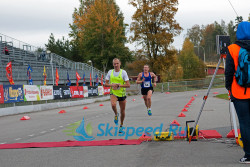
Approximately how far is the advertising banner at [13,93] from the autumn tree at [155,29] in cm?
3119

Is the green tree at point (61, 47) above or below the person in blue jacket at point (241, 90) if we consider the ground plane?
above

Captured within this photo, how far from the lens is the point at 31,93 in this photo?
77.5 ft

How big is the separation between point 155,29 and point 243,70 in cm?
4845

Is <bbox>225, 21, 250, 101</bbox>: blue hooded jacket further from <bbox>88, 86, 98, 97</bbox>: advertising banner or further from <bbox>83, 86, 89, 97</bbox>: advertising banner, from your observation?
<bbox>88, 86, 98, 97</bbox>: advertising banner

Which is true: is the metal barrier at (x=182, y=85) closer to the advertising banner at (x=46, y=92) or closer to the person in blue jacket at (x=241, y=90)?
the advertising banner at (x=46, y=92)

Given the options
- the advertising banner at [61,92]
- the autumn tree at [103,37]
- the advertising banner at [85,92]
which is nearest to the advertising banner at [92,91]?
the advertising banner at [85,92]

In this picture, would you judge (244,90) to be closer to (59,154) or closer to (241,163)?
(241,163)

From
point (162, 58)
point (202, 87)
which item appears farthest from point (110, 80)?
point (202, 87)

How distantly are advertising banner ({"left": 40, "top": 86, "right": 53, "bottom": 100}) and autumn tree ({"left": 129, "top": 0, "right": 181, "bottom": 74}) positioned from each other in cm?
2691

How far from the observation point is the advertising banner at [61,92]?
2737 cm

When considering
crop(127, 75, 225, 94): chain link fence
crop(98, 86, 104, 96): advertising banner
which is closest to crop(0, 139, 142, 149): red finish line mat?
crop(98, 86, 104, 96): advertising banner

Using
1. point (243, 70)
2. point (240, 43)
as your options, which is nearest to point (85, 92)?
point (240, 43)

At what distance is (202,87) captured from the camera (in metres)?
58.0

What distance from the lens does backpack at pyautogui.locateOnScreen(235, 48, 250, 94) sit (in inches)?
202
